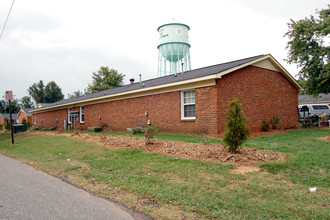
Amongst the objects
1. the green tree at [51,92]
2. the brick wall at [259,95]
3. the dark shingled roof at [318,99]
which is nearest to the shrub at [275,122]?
the brick wall at [259,95]

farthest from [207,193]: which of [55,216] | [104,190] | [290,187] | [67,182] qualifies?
[67,182]

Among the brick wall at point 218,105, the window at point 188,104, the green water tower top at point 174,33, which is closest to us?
the brick wall at point 218,105

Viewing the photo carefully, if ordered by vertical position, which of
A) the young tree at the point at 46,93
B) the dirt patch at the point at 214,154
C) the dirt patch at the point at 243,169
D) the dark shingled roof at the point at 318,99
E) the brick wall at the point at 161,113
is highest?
the young tree at the point at 46,93

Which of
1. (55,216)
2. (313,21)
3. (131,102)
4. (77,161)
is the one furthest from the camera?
(313,21)

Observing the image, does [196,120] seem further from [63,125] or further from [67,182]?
[63,125]

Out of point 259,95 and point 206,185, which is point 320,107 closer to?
point 259,95

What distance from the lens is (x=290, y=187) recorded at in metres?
4.68

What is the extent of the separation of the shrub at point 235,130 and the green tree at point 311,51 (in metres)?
14.4

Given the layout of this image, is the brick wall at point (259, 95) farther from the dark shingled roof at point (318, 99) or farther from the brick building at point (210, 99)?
the dark shingled roof at point (318, 99)

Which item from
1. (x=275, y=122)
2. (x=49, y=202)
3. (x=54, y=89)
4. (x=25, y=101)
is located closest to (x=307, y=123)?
(x=275, y=122)

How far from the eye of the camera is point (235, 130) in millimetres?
7266

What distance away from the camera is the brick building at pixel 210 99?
1253 cm

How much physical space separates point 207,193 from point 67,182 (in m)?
3.44

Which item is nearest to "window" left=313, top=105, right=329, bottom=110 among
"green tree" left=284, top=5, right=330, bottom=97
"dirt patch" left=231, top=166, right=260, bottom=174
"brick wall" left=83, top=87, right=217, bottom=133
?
"green tree" left=284, top=5, right=330, bottom=97
